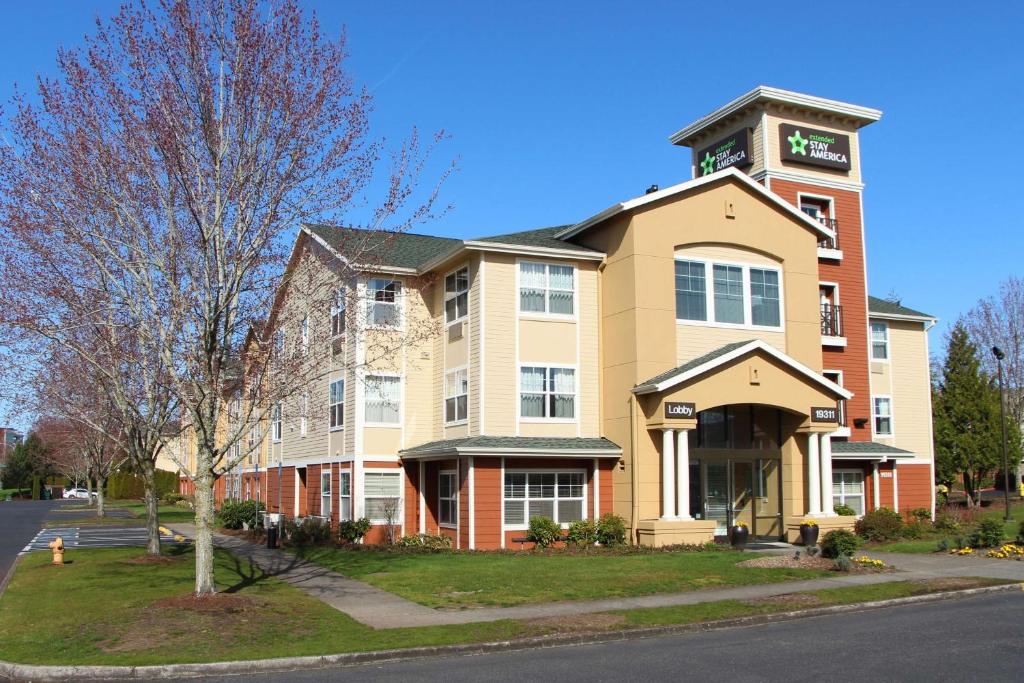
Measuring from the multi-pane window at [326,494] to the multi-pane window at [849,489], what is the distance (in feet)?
54.6

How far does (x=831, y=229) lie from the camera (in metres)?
32.7

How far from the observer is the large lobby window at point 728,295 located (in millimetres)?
27672

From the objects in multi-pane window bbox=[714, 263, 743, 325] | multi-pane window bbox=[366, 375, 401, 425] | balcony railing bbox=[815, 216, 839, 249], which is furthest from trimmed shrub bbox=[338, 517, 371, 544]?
balcony railing bbox=[815, 216, 839, 249]

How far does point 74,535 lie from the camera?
35906 millimetres

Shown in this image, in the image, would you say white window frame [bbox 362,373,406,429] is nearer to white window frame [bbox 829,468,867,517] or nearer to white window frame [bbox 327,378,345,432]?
white window frame [bbox 327,378,345,432]

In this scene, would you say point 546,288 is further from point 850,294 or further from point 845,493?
point 845,493

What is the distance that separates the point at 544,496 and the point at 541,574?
6656mm

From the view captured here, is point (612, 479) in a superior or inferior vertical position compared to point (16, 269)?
inferior

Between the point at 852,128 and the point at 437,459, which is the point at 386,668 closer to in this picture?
the point at 437,459

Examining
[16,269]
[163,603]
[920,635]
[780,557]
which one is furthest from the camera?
[780,557]

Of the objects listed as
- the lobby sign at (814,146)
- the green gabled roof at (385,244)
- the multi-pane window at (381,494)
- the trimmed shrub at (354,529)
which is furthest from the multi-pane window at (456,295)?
the lobby sign at (814,146)

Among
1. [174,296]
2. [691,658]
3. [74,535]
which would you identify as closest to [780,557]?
[691,658]

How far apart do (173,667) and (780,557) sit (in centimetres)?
1443

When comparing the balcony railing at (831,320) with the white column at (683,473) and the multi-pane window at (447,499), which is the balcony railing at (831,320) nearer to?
the white column at (683,473)
